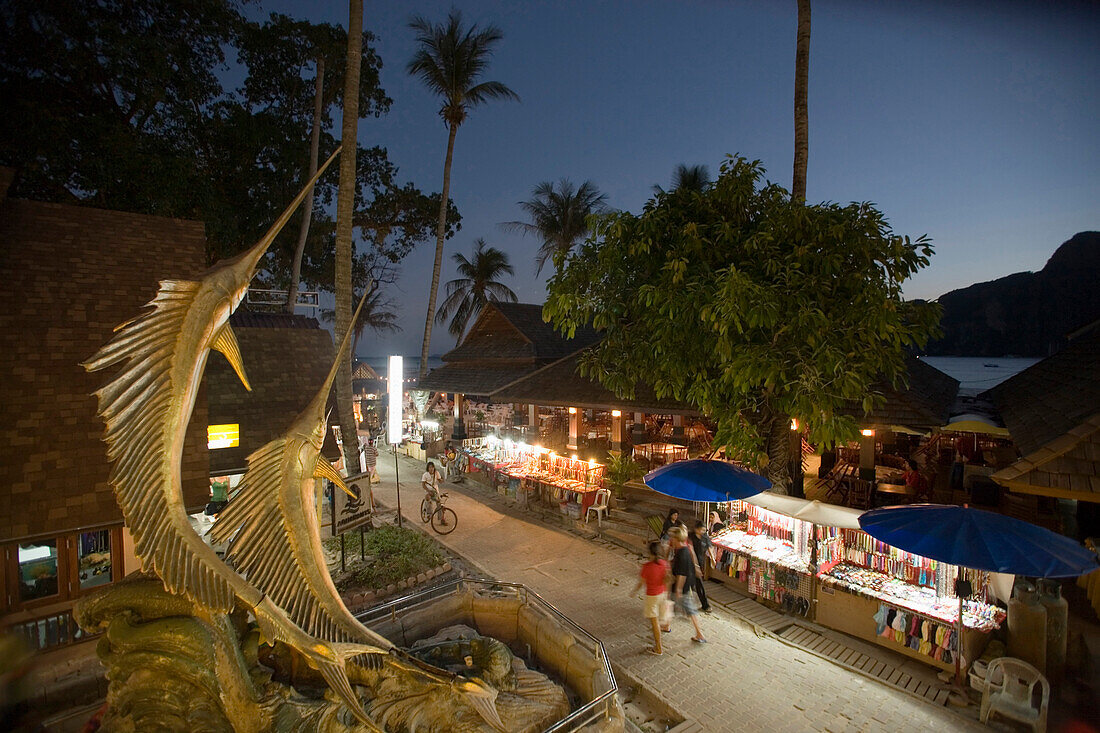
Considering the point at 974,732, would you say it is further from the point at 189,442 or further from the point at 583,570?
the point at 189,442

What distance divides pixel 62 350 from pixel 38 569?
339 cm

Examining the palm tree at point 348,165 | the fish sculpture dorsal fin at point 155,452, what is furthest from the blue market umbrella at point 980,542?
the palm tree at point 348,165

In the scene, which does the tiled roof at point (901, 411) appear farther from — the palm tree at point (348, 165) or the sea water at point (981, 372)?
the sea water at point (981, 372)

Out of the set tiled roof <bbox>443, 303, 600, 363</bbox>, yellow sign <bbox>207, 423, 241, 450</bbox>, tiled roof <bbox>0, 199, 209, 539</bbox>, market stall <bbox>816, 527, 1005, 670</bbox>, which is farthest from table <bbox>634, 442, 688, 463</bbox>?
tiled roof <bbox>0, 199, 209, 539</bbox>

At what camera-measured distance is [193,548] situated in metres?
3.68

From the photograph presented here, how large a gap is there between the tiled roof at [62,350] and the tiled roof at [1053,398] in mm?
14401

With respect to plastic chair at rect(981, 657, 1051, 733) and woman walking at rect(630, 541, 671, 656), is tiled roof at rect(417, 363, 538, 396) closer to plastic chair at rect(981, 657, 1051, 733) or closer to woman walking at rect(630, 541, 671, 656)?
woman walking at rect(630, 541, 671, 656)

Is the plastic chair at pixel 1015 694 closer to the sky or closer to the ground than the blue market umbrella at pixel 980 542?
closer to the ground

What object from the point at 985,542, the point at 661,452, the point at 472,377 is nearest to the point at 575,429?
the point at 661,452

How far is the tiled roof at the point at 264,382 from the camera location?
35.6 ft

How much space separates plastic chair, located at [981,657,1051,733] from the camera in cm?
561

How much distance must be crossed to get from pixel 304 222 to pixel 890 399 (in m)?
19.8

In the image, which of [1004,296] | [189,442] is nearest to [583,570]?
[189,442]

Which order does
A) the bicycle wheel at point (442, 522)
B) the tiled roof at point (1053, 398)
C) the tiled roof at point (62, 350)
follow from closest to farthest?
the tiled roof at point (62, 350) → the tiled roof at point (1053, 398) → the bicycle wheel at point (442, 522)
